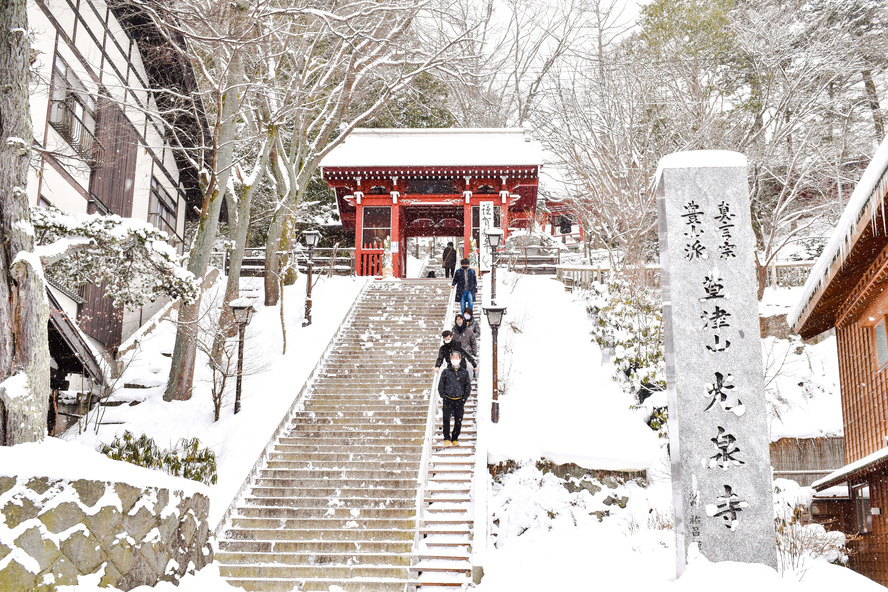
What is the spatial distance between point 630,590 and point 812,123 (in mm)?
18980

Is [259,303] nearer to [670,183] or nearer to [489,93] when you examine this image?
[670,183]

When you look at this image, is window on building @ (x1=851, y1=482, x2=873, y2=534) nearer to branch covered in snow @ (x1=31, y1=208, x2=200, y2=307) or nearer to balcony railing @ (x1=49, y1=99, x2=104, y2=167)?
branch covered in snow @ (x1=31, y1=208, x2=200, y2=307)

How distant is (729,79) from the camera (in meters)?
23.5

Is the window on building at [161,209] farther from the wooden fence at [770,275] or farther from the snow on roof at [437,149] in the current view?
the wooden fence at [770,275]

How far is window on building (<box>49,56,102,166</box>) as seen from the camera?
1268cm

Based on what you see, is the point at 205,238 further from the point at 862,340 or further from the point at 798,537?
the point at 862,340

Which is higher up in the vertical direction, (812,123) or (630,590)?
(812,123)

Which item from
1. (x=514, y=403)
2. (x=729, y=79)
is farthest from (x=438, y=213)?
(x=514, y=403)

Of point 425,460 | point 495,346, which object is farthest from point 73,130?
point 425,460

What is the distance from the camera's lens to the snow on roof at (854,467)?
7.47 meters

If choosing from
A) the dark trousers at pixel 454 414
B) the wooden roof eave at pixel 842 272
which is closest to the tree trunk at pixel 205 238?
the dark trousers at pixel 454 414

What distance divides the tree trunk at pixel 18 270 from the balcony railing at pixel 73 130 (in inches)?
268

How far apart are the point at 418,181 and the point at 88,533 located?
17.6 meters

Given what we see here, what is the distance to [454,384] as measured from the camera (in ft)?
32.0
